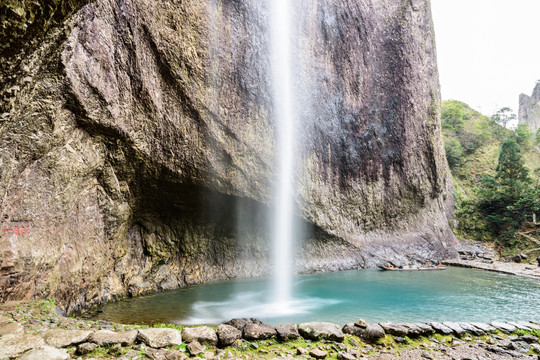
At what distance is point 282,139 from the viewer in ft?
49.3

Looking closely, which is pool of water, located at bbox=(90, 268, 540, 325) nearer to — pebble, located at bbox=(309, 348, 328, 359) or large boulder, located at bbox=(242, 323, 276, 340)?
large boulder, located at bbox=(242, 323, 276, 340)

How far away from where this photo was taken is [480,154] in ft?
130

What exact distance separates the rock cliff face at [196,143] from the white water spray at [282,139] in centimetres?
72

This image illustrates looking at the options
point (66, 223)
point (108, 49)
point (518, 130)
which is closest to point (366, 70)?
point (108, 49)

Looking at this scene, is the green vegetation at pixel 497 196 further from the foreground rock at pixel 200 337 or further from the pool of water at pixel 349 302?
the foreground rock at pixel 200 337

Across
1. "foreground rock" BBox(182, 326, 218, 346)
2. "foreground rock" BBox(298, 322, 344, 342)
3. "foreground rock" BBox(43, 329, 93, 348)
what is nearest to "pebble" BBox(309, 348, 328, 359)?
"foreground rock" BBox(298, 322, 344, 342)

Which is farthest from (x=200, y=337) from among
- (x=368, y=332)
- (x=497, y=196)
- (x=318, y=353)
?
(x=497, y=196)

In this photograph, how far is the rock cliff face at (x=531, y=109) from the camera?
6494 cm

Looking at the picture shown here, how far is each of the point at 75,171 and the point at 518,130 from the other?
54.6 meters

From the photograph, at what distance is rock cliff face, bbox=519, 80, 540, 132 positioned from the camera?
213 ft

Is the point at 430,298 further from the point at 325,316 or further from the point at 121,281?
the point at 121,281

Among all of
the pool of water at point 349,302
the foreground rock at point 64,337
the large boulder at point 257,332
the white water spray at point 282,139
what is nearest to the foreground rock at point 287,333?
the large boulder at point 257,332

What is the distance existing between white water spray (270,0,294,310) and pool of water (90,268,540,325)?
151 cm

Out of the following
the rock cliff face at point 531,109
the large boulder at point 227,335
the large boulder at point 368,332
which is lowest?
the large boulder at point 368,332
